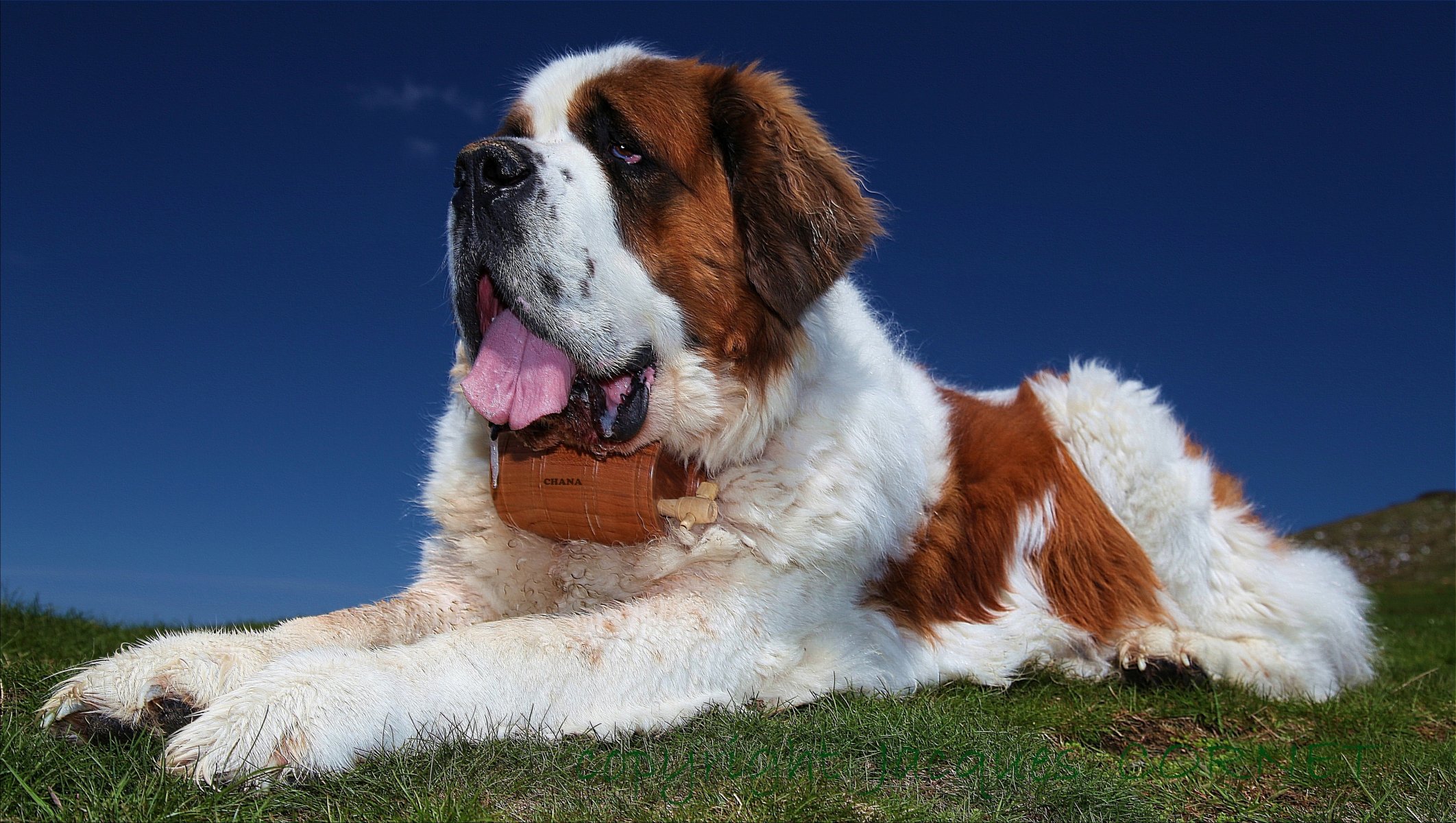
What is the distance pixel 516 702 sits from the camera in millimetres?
2723

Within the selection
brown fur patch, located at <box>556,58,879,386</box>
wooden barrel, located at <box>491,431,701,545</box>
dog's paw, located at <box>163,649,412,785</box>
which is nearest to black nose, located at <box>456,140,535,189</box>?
brown fur patch, located at <box>556,58,879,386</box>

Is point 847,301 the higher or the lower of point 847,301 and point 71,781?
the higher

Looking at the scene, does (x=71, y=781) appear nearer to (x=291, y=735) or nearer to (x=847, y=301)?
(x=291, y=735)

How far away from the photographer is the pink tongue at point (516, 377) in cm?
326

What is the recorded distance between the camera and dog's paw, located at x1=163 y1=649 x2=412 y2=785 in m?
2.31

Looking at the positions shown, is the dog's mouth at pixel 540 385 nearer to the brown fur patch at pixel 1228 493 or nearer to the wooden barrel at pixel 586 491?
the wooden barrel at pixel 586 491

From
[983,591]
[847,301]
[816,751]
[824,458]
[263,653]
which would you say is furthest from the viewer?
[983,591]

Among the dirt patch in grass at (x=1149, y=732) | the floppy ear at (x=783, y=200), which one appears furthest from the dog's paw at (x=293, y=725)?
the dirt patch in grass at (x=1149, y=732)

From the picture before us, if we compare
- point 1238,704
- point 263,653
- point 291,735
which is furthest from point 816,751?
point 1238,704

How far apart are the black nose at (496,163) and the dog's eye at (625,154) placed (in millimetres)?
305

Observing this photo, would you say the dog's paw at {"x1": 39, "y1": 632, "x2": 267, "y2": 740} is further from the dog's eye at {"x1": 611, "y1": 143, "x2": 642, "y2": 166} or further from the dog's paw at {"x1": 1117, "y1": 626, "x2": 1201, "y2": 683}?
the dog's paw at {"x1": 1117, "y1": 626, "x2": 1201, "y2": 683}

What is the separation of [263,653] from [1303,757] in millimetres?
3311

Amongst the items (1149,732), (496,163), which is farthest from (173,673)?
(1149,732)

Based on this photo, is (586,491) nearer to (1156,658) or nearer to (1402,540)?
(1156,658)
